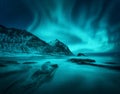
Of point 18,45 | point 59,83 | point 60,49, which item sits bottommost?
point 59,83

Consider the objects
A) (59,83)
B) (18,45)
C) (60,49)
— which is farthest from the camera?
(60,49)

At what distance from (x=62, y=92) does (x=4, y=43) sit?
296 feet

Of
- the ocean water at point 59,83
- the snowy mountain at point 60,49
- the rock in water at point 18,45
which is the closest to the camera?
the ocean water at point 59,83

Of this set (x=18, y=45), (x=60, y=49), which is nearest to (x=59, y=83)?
(x=18, y=45)

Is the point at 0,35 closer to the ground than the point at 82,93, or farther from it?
farther from it

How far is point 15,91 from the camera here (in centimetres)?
394

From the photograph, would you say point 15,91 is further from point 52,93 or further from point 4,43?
point 4,43

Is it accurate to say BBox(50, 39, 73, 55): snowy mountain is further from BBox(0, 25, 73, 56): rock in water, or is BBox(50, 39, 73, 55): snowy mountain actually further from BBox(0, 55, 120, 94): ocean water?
BBox(0, 55, 120, 94): ocean water

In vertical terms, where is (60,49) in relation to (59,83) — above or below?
above

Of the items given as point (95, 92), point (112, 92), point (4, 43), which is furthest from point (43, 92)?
point (4, 43)

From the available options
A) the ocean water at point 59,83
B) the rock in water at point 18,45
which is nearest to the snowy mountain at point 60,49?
the rock in water at point 18,45

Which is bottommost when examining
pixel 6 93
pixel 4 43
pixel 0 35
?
pixel 6 93

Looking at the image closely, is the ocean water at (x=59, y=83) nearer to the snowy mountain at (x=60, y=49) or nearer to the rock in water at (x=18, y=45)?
the rock in water at (x=18, y=45)

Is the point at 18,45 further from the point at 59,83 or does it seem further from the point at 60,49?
the point at 59,83
